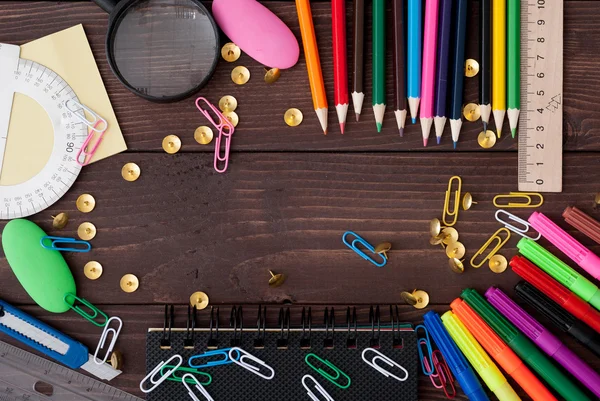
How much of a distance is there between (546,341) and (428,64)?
52 cm

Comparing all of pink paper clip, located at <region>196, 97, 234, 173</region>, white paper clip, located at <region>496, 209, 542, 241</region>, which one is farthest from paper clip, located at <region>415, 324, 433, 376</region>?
pink paper clip, located at <region>196, 97, 234, 173</region>

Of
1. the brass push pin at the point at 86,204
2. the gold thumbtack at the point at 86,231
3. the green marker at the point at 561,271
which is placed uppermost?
the brass push pin at the point at 86,204

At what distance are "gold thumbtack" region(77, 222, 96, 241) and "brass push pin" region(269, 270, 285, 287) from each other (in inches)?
13.1

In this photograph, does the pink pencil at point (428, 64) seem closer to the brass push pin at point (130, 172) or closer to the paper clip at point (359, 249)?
the paper clip at point (359, 249)

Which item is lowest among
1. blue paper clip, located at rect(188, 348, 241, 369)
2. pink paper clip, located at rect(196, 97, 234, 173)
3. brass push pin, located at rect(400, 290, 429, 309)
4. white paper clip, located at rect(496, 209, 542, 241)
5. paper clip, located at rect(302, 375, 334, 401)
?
paper clip, located at rect(302, 375, 334, 401)

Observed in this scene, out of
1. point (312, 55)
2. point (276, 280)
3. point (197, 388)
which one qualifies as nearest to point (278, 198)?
point (276, 280)

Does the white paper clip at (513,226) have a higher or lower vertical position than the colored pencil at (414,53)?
lower

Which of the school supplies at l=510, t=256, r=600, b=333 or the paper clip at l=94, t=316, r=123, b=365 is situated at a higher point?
the school supplies at l=510, t=256, r=600, b=333

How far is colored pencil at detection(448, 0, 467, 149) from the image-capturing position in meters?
1.05

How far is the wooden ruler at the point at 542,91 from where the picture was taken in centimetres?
107

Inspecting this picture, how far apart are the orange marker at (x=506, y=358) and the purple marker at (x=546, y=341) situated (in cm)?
4

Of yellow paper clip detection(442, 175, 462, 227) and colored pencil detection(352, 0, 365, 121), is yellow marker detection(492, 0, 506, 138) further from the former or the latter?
colored pencil detection(352, 0, 365, 121)

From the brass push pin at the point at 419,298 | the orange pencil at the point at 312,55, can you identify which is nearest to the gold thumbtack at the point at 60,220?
the orange pencil at the point at 312,55

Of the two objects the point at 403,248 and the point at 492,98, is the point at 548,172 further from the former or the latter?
the point at 403,248
